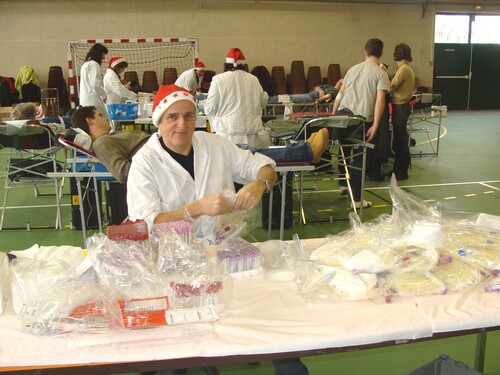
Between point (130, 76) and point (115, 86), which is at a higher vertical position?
point (130, 76)

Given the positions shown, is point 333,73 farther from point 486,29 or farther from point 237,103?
point 237,103

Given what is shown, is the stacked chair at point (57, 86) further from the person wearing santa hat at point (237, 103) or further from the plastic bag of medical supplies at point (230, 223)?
the plastic bag of medical supplies at point (230, 223)

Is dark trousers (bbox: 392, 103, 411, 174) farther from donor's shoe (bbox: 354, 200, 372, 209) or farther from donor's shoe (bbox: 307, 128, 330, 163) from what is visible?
donor's shoe (bbox: 307, 128, 330, 163)

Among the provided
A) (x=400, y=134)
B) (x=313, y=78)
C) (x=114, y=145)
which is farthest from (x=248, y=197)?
(x=313, y=78)

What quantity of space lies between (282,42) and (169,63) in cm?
294

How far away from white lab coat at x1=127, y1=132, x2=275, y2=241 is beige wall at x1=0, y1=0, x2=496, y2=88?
10.5 meters

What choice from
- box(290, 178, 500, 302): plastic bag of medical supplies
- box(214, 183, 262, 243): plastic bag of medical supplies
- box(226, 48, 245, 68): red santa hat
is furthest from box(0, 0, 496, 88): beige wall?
box(290, 178, 500, 302): plastic bag of medical supplies

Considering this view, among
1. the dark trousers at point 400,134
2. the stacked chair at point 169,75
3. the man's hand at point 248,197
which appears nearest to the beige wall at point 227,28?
the stacked chair at point 169,75

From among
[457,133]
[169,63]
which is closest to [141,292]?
[457,133]

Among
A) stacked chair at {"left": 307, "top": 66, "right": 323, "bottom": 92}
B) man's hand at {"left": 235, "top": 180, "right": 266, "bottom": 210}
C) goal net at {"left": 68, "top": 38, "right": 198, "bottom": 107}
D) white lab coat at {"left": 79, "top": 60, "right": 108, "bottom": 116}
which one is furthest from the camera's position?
stacked chair at {"left": 307, "top": 66, "right": 323, "bottom": 92}

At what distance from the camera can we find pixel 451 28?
13773mm

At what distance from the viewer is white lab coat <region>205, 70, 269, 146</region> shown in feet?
15.6

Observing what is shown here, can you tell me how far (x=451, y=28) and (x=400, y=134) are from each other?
9430mm

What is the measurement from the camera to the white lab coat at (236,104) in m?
4.75
